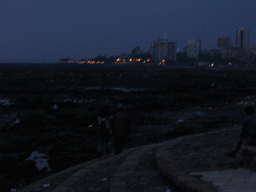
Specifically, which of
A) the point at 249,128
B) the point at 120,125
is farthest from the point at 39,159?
the point at 249,128

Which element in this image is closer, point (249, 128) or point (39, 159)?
point (249, 128)

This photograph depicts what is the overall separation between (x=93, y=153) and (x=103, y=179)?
20.5 feet

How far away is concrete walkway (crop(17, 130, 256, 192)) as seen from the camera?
621 centimetres

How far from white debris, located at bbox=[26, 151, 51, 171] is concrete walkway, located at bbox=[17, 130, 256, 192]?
110 inches

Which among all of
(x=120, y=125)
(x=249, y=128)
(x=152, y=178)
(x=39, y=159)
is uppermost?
(x=249, y=128)

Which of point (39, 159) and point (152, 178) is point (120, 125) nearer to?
point (152, 178)

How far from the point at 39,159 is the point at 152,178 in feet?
22.4

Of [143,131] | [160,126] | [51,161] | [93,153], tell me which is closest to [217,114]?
[160,126]

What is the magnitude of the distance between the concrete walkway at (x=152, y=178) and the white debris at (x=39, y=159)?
2783 mm

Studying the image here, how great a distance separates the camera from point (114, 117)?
419 inches

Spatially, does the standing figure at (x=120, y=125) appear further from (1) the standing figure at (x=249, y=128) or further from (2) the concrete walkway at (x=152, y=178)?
(1) the standing figure at (x=249, y=128)

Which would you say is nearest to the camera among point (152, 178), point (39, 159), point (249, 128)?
point (249, 128)

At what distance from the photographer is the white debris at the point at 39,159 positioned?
40.2 feet

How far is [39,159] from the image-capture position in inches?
523
